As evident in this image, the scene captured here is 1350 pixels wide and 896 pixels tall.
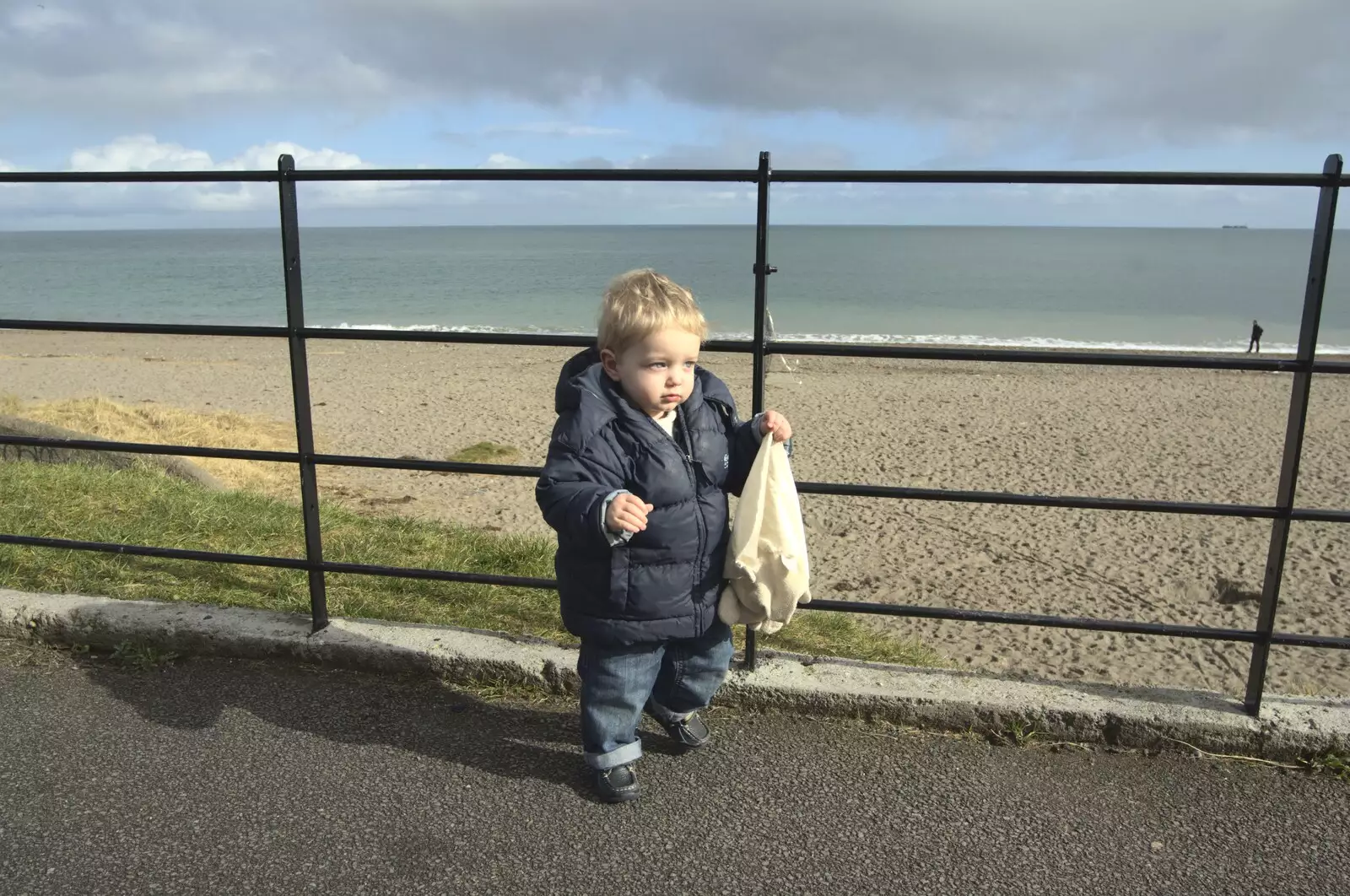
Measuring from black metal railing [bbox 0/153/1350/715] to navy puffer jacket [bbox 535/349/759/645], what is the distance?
25 centimetres

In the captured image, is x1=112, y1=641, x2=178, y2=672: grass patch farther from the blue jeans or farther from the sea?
the sea

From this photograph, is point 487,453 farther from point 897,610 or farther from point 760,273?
point 760,273

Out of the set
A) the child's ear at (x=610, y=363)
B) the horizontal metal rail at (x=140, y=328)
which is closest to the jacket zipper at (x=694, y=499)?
the child's ear at (x=610, y=363)

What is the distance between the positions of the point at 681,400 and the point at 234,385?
50.4ft

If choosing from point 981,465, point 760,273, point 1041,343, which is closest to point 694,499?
point 760,273

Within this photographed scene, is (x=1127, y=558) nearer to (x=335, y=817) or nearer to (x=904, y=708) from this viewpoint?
(x=904, y=708)

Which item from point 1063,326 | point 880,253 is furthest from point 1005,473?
point 880,253

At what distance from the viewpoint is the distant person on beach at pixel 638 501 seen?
2.24 m

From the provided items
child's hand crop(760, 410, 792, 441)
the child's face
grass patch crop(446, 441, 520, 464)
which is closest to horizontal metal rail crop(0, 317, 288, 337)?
the child's face

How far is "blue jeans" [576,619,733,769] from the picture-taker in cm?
247

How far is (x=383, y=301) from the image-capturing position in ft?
128

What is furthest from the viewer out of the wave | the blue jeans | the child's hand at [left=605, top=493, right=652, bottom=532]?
the wave

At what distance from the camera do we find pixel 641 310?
223cm

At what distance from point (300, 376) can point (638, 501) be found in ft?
4.74
